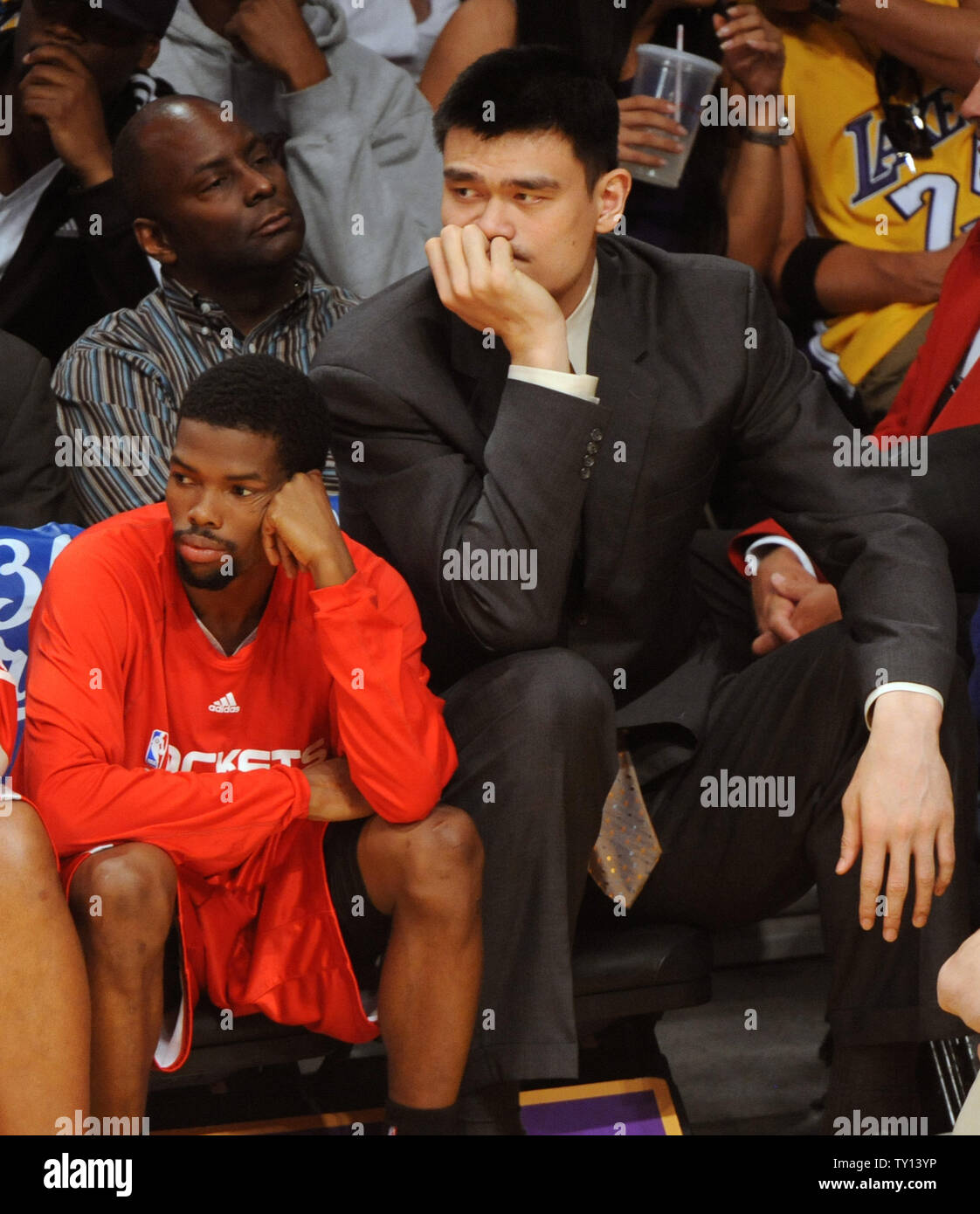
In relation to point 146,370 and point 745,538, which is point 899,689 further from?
point 146,370

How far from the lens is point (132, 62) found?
2.72 m

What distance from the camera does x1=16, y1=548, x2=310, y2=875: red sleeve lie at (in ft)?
5.60

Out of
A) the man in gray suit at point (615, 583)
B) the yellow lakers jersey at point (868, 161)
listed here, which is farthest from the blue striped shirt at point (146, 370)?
the yellow lakers jersey at point (868, 161)

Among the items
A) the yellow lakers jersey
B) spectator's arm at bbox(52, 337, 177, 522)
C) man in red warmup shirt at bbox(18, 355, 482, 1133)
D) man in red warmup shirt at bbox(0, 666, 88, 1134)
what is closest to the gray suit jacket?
man in red warmup shirt at bbox(18, 355, 482, 1133)

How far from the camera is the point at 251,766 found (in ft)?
6.18

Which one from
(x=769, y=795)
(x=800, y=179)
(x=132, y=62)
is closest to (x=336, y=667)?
(x=769, y=795)

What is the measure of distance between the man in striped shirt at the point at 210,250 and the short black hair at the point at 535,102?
56 cm

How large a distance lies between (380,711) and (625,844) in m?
0.42

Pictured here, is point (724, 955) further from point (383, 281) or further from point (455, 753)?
point (383, 281)

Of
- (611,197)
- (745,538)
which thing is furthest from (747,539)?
(611,197)

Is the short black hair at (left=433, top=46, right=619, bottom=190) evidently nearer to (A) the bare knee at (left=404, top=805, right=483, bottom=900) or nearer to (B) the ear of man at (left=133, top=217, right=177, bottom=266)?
(B) the ear of man at (left=133, top=217, right=177, bottom=266)

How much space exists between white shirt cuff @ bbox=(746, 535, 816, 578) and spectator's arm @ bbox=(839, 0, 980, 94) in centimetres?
112
